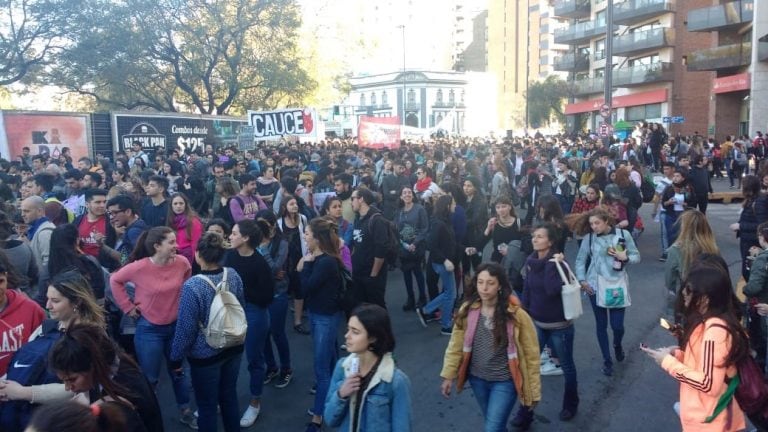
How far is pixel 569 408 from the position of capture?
5.16m

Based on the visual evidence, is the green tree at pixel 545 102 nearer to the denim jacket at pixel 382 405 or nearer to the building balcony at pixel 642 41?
the building balcony at pixel 642 41

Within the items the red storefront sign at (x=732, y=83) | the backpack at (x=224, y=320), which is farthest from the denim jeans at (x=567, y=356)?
the red storefront sign at (x=732, y=83)

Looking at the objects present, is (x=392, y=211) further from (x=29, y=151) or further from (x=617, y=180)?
(x=29, y=151)

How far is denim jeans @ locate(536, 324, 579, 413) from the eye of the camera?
506 cm

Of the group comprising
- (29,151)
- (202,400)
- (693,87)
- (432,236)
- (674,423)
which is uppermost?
(693,87)

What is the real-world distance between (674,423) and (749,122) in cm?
3030

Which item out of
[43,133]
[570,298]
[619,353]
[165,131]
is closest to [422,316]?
[619,353]

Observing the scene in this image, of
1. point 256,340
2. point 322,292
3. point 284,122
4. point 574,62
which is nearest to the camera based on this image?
point 322,292

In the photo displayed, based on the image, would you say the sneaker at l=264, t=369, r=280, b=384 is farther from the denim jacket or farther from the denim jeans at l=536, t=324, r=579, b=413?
the denim jacket

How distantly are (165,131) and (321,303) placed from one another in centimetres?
1781

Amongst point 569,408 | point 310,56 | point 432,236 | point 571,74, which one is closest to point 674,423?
point 569,408

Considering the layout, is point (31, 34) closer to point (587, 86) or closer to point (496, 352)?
point (496, 352)

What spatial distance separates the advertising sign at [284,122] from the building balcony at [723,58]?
24.3 m

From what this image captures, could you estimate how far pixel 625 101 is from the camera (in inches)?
1763
